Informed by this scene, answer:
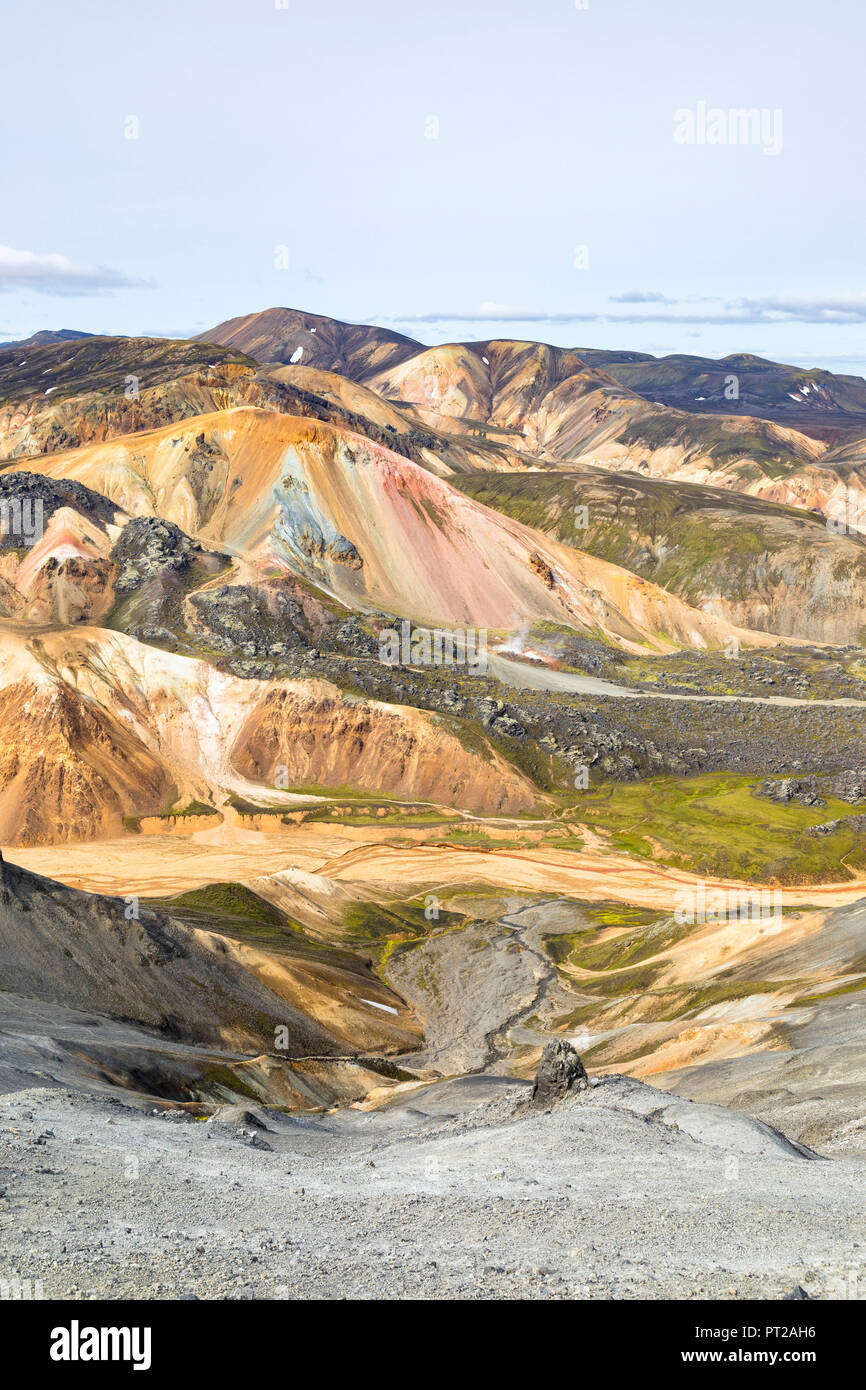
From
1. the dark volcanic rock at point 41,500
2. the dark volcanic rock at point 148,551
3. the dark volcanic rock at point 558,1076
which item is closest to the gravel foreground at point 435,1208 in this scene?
the dark volcanic rock at point 558,1076

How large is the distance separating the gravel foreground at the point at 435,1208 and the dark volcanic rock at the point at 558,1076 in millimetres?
1457

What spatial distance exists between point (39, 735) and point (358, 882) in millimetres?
30985

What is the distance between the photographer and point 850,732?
4471 inches

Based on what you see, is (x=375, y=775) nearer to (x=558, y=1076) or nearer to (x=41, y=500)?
(x=41, y=500)

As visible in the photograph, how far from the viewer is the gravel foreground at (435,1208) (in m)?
16.0

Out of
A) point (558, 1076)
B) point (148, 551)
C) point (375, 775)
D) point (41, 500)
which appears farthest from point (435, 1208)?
point (41, 500)

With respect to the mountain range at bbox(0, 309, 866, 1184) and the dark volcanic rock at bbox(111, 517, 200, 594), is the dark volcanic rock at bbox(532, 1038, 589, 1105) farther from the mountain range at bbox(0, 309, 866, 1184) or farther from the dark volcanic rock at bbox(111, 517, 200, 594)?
the dark volcanic rock at bbox(111, 517, 200, 594)

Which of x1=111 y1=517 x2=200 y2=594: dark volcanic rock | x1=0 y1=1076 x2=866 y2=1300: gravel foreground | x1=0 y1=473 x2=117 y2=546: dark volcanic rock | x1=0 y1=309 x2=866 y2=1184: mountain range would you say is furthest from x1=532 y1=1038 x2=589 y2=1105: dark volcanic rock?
x1=0 y1=473 x2=117 y2=546: dark volcanic rock

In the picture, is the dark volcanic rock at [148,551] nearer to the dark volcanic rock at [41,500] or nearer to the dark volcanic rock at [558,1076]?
the dark volcanic rock at [41,500]

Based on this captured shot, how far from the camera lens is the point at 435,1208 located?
68.9 feet

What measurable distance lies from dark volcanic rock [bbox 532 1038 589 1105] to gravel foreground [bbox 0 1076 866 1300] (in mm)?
1457

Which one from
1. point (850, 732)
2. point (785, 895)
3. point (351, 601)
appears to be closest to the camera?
point (785, 895)
